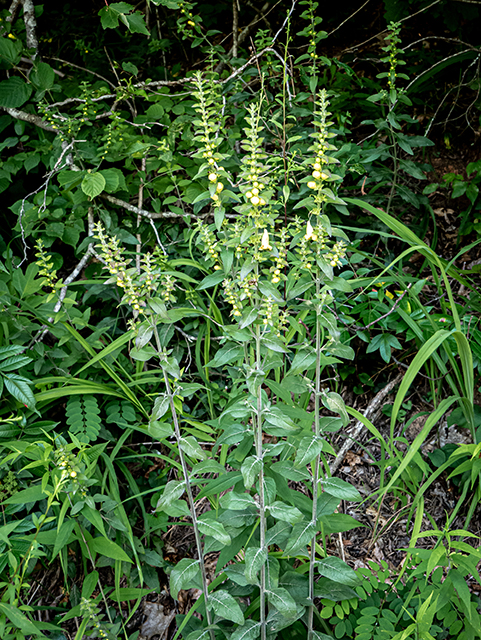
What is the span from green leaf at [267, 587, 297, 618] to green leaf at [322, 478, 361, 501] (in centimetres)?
28

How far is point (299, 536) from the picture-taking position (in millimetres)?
1258

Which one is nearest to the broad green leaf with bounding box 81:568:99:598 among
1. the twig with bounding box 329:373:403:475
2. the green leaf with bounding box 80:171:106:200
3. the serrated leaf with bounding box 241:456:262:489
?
the serrated leaf with bounding box 241:456:262:489

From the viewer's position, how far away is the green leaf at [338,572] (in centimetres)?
130

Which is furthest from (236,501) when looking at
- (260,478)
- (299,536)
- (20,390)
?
(20,390)

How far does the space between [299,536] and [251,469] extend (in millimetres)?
246

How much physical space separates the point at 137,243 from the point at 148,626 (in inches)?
66.9

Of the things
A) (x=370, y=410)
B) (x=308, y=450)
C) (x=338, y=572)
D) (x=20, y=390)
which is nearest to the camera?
(x=308, y=450)

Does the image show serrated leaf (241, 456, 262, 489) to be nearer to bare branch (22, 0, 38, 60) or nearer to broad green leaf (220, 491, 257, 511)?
broad green leaf (220, 491, 257, 511)

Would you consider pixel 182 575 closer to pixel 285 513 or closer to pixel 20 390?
pixel 285 513

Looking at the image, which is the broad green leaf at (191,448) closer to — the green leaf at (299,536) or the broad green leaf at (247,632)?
the green leaf at (299,536)

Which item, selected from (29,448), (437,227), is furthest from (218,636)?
(437,227)

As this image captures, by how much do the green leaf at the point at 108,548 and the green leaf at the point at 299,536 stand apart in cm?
62

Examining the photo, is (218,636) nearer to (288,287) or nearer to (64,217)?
(288,287)

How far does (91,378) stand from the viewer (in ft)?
7.08
